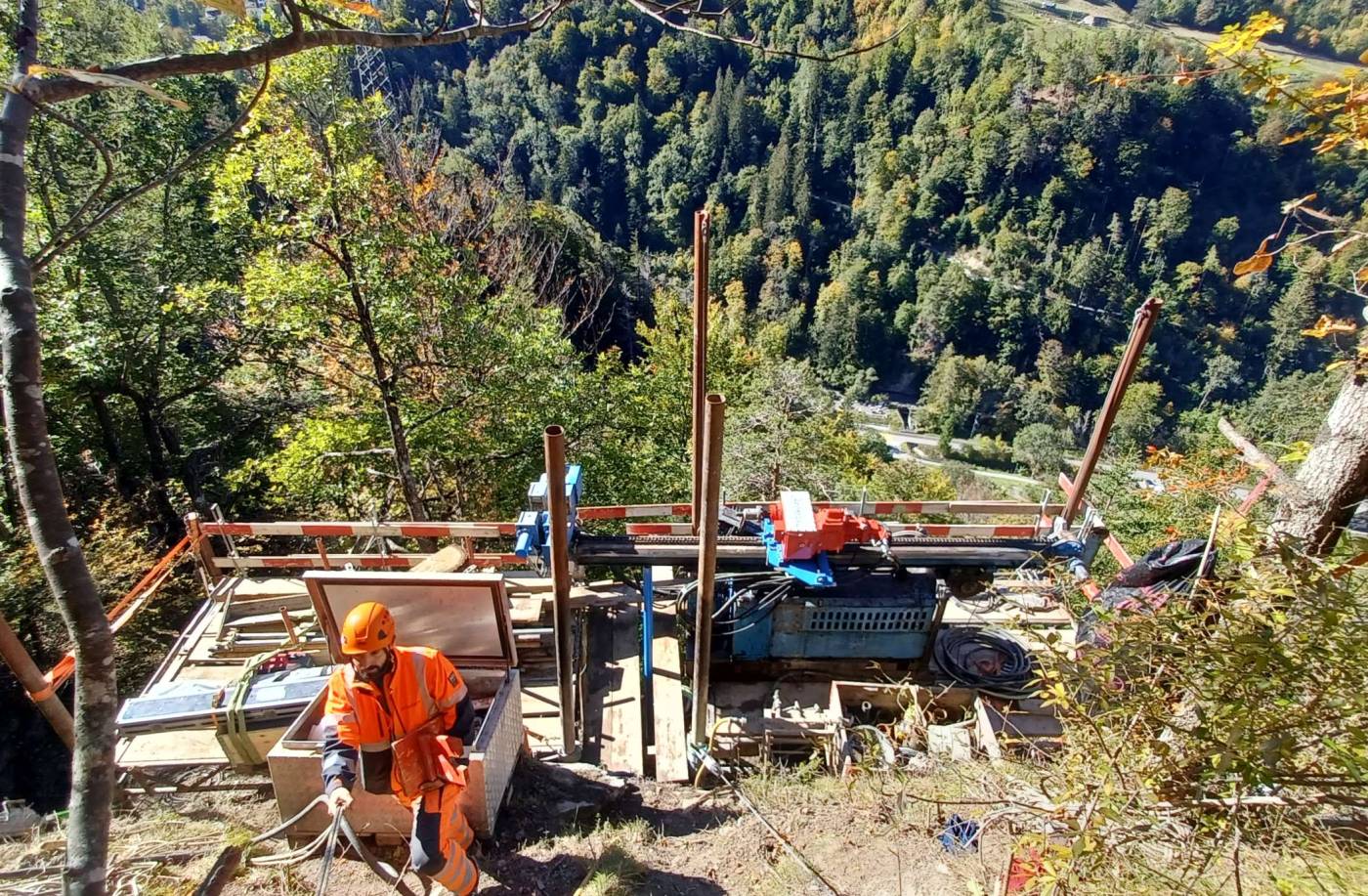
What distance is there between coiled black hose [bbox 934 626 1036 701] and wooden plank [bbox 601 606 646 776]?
3328 mm

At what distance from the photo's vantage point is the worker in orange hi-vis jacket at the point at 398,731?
12.7 ft

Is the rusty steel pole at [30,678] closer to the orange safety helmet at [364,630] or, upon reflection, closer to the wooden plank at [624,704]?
the orange safety helmet at [364,630]

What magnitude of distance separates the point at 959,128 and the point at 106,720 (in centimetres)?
11484

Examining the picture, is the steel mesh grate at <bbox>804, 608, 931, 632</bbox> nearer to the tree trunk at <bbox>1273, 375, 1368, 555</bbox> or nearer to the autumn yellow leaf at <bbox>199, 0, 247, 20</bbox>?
the tree trunk at <bbox>1273, 375, 1368, 555</bbox>

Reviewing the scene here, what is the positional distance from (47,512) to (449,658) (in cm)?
333

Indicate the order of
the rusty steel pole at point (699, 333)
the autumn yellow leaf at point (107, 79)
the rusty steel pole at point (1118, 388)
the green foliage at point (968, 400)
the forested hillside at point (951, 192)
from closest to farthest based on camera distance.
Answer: the autumn yellow leaf at point (107, 79)
the rusty steel pole at point (1118, 388)
the rusty steel pole at point (699, 333)
the green foliage at point (968, 400)
the forested hillside at point (951, 192)

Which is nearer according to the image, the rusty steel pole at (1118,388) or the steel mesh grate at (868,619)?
the rusty steel pole at (1118,388)

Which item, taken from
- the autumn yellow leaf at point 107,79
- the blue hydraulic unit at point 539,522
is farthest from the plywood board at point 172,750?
the autumn yellow leaf at point 107,79

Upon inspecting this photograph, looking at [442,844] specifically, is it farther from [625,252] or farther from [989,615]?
[625,252]

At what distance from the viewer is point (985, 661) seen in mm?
7406

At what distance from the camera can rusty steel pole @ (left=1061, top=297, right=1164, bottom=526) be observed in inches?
255

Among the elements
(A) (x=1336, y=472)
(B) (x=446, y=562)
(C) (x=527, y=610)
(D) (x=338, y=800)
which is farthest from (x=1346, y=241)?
(C) (x=527, y=610)

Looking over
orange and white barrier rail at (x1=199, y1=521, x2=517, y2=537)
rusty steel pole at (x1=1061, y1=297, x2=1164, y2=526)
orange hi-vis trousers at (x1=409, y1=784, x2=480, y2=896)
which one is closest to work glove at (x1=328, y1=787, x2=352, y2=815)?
orange hi-vis trousers at (x1=409, y1=784, x2=480, y2=896)

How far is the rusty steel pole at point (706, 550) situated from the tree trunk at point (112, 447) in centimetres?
1397
